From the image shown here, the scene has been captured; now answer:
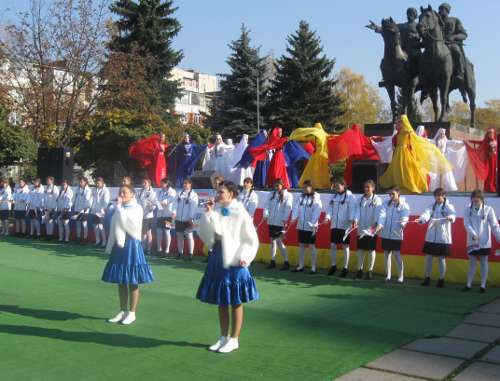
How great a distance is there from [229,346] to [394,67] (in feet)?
42.9

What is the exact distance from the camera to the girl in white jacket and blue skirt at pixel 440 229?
10031 millimetres

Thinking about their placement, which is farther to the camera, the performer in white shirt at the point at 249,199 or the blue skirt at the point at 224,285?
the performer in white shirt at the point at 249,199

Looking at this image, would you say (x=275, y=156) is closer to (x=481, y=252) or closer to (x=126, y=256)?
(x=481, y=252)

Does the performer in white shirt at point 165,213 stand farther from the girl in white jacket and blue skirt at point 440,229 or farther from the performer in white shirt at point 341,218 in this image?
the girl in white jacket and blue skirt at point 440,229

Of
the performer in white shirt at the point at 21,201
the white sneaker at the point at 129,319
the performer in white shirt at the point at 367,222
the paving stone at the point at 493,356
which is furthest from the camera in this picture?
the performer in white shirt at the point at 21,201

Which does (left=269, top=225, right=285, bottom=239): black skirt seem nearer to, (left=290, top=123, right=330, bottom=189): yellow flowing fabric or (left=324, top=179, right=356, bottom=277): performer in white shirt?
(left=324, top=179, right=356, bottom=277): performer in white shirt

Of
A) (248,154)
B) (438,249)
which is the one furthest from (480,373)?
(248,154)

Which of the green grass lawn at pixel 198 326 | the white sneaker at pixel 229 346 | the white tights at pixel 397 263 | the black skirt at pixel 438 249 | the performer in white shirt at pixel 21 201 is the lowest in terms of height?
the green grass lawn at pixel 198 326

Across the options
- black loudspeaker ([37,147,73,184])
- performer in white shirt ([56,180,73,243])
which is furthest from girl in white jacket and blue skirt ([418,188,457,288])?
black loudspeaker ([37,147,73,184])

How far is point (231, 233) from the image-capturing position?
5.96m

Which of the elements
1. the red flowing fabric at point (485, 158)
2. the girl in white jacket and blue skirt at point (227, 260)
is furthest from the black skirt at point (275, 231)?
the girl in white jacket and blue skirt at point (227, 260)

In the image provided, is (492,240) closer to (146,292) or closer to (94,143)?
(146,292)

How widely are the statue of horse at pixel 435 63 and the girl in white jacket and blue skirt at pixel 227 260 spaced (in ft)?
40.7

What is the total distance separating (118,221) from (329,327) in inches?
112
